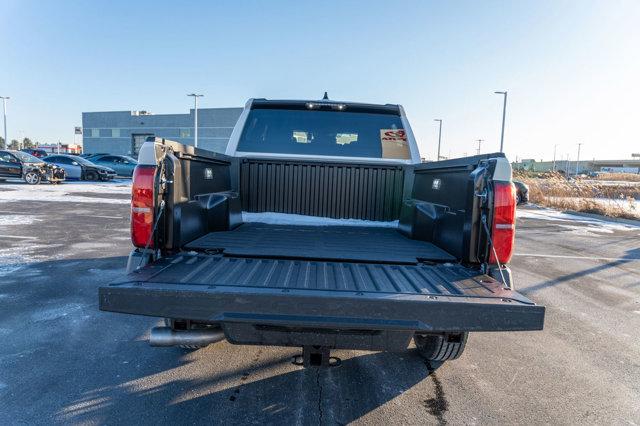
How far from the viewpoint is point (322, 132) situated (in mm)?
5023

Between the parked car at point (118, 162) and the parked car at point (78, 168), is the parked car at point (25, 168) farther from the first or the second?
the parked car at point (118, 162)

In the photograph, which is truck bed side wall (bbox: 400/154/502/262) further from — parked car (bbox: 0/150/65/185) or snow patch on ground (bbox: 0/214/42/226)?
parked car (bbox: 0/150/65/185)

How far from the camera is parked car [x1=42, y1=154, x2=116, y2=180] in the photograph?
24.3m

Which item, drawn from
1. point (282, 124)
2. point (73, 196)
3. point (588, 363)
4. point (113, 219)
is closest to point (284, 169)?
point (282, 124)

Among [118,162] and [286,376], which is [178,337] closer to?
[286,376]

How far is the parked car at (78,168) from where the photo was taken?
2427 cm

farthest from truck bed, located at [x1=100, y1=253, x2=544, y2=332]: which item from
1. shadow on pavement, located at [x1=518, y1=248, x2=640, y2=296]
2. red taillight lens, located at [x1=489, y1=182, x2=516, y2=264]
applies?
shadow on pavement, located at [x1=518, y1=248, x2=640, y2=296]

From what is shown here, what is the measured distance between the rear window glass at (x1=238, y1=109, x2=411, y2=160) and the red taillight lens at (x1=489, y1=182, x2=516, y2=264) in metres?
2.34

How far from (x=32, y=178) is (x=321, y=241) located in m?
22.3

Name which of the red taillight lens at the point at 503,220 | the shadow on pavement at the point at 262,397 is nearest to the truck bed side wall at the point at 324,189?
the shadow on pavement at the point at 262,397

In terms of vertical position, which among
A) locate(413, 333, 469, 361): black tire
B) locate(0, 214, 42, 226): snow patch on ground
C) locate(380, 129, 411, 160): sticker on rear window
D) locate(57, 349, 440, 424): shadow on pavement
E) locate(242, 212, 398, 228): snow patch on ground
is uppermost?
locate(380, 129, 411, 160): sticker on rear window

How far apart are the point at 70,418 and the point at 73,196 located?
16.4 m

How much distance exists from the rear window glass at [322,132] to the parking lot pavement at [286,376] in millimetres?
2329

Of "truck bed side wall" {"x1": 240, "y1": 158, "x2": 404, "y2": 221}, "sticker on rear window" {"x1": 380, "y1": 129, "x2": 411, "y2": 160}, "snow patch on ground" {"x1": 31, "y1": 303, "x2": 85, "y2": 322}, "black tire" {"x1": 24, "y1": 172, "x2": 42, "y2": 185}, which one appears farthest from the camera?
"black tire" {"x1": 24, "y1": 172, "x2": 42, "y2": 185}
